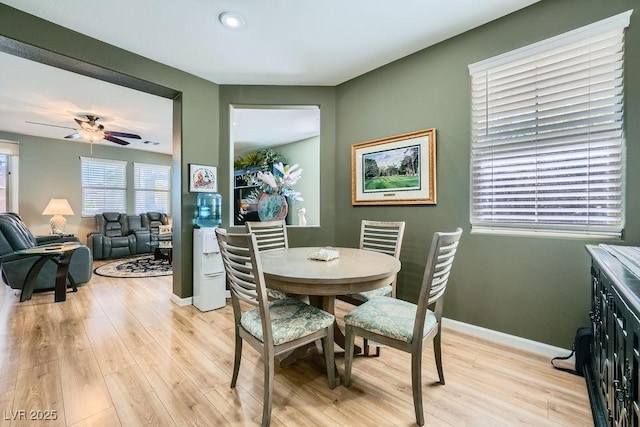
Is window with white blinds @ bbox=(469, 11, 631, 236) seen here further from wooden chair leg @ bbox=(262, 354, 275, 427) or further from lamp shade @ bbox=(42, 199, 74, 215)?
lamp shade @ bbox=(42, 199, 74, 215)

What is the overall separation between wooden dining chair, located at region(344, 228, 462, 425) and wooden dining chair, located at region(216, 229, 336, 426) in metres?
0.19

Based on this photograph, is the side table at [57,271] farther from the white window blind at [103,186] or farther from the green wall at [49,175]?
the white window blind at [103,186]

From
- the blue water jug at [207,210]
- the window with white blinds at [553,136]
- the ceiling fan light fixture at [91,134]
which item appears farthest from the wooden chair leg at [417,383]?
the ceiling fan light fixture at [91,134]

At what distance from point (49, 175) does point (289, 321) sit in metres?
7.15

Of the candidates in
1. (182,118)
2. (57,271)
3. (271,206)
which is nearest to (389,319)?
(271,206)

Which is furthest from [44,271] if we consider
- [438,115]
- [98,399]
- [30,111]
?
[438,115]

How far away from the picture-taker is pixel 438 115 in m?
2.56

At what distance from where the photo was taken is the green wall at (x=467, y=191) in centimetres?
190

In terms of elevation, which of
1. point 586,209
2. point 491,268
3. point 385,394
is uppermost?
point 586,209

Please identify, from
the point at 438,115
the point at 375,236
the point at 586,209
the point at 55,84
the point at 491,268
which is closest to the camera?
the point at 586,209

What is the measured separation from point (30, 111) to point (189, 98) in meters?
3.22

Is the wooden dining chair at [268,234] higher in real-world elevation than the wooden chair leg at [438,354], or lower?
higher

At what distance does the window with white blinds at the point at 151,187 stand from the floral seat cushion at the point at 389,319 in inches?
288

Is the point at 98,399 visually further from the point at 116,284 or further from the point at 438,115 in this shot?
the point at 438,115
